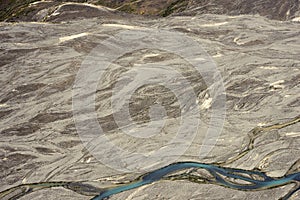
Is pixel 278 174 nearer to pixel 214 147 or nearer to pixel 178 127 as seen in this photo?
pixel 214 147

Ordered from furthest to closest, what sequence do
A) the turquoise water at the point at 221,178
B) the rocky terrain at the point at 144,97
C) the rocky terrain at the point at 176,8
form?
1. the rocky terrain at the point at 176,8
2. the rocky terrain at the point at 144,97
3. the turquoise water at the point at 221,178

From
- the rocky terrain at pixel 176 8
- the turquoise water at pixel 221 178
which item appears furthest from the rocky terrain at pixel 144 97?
the turquoise water at pixel 221 178

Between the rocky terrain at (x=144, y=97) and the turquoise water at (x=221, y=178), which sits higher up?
the rocky terrain at (x=144, y=97)

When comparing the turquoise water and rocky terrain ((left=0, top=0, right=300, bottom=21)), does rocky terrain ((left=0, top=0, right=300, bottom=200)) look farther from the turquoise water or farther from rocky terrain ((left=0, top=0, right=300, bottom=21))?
the turquoise water

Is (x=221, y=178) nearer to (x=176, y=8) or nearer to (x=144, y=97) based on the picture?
(x=144, y=97)

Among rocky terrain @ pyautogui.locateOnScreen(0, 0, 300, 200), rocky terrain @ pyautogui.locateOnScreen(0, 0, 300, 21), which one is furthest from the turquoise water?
rocky terrain @ pyautogui.locateOnScreen(0, 0, 300, 21)

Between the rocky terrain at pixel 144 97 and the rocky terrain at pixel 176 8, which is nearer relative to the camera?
the rocky terrain at pixel 144 97

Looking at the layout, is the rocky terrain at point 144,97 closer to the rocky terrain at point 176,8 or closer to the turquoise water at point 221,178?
the rocky terrain at point 176,8
